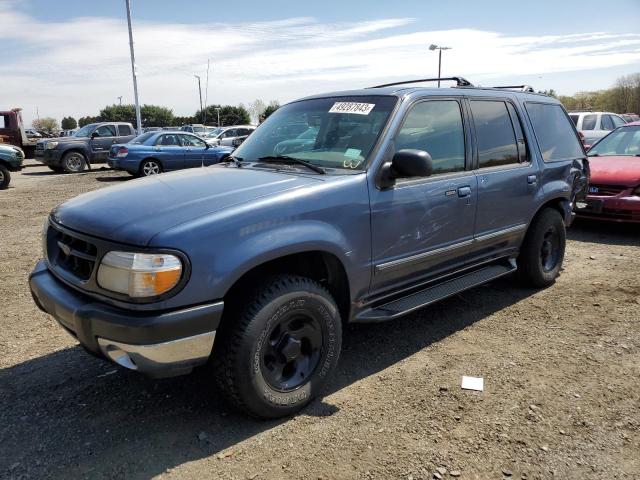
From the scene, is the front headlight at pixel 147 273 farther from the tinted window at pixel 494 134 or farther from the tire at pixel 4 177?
the tire at pixel 4 177

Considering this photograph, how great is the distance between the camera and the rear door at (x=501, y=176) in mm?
4129

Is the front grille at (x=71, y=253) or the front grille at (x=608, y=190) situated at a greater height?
the front grille at (x=71, y=253)

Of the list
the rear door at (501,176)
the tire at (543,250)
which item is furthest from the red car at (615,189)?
the rear door at (501,176)

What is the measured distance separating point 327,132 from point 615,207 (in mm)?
5286

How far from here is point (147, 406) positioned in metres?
3.12

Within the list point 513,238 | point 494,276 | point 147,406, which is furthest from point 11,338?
point 513,238

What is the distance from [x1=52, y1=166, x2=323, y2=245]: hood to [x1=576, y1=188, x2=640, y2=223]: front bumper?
5676mm

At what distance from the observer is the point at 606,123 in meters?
15.8

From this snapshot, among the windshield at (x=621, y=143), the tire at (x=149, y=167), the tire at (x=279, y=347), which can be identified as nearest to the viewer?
the tire at (x=279, y=347)

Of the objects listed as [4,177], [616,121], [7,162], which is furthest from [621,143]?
[4,177]

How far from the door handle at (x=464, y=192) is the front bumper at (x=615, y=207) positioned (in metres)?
4.33

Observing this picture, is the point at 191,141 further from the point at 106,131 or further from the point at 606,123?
the point at 606,123

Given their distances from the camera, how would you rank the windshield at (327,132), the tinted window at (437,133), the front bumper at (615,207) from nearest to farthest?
the windshield at (327,132) < the tinted window at (437,133) < the front bumper at (615,207)

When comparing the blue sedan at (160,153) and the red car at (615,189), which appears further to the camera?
the blue sedan at (160,153)
